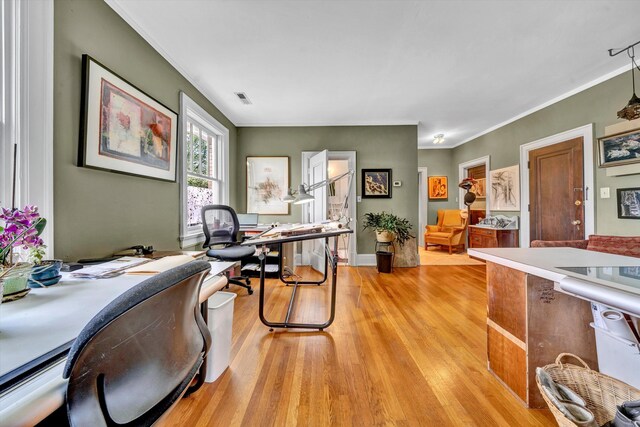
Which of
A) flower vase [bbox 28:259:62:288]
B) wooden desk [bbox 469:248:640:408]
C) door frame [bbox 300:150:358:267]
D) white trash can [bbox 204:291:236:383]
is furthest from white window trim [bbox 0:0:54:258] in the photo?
door frame [bbox 300:150:358:267]

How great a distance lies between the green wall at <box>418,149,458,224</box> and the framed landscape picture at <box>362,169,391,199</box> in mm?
2319

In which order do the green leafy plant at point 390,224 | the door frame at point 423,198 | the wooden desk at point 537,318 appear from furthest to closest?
the door frame at point 423,198, the green leafy plant at point 390,224, the wooden desk at point 537,318

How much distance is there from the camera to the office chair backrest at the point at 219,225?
290 cm

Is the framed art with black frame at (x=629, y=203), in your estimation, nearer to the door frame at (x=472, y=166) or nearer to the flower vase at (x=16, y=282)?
the door frame at (x=472, y=166)

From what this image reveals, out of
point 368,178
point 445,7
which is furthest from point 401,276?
point 445,7

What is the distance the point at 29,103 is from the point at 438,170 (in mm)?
6855

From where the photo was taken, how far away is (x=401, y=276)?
384cm

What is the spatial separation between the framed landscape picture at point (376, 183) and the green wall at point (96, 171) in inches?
126

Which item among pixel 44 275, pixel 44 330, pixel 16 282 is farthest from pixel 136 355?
pixel 44 275

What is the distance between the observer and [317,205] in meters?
4.20

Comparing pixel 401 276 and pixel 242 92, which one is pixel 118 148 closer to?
pixel 242 92

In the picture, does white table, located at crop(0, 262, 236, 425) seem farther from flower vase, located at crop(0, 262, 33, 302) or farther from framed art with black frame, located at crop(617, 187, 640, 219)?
framed art with black frame, located at crop(617, 187, 640, 219)

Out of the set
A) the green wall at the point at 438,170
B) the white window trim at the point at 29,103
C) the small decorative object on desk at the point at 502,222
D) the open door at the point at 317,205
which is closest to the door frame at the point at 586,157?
the small decorative object on desk at the point at 502,222

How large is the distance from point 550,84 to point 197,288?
4.41 metres
